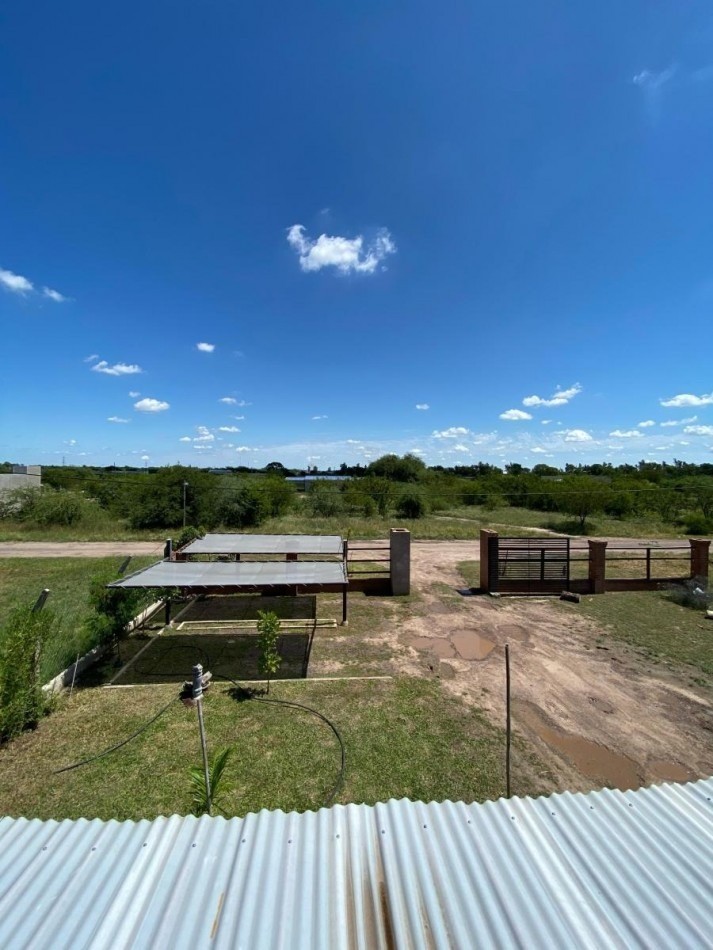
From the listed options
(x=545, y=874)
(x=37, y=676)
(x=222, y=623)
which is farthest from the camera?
(x=222, y=623)

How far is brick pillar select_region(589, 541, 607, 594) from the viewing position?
11.7 meters

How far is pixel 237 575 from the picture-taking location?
27.8ft

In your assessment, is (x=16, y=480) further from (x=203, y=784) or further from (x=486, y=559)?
(x=203, y=784)

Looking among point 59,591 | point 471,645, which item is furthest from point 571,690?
point 59,591

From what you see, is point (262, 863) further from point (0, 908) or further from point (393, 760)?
point (393, 760)

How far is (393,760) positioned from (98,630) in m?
5.82

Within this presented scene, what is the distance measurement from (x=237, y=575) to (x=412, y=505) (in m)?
25.3

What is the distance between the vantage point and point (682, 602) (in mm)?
10984

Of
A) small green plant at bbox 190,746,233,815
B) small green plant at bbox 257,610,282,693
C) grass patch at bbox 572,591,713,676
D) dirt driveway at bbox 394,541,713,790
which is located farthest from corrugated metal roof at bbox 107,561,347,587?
grass patch at bbox 572,591,713,676

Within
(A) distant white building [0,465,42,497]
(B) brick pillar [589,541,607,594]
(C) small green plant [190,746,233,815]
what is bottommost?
(C) small green plant [190,746,233,815]

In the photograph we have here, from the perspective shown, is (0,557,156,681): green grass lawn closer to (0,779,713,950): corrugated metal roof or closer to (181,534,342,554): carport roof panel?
(181,534,342,554): carport roof panel

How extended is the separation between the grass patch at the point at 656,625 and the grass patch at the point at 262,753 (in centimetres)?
480

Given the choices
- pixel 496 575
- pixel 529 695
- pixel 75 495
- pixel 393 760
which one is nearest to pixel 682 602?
pixel 496 575

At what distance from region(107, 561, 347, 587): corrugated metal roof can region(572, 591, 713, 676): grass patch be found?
6.23m
